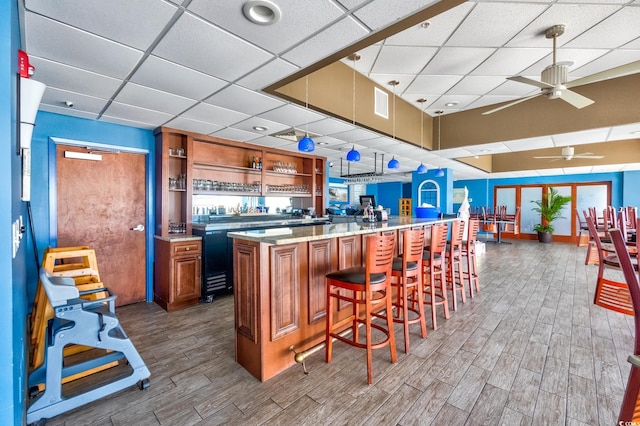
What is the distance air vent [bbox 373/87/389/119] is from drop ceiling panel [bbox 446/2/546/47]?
54.5 inches

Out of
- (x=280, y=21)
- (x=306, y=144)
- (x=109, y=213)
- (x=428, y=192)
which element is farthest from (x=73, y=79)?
(x=428, y=192)

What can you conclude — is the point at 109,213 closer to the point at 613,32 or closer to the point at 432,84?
the point at 432,84

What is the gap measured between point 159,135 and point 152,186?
0.77 meters

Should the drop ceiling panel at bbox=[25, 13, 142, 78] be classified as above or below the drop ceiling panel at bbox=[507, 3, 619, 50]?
below

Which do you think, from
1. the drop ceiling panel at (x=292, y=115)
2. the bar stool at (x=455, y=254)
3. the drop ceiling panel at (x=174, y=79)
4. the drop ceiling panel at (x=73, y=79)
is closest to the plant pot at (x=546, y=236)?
the bar stool at (x=455, y=254)

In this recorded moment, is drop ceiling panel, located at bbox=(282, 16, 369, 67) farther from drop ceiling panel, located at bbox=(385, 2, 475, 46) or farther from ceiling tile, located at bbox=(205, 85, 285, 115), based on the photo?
drop ceiling panel, located at bbox=(385, 2, 475, 46)

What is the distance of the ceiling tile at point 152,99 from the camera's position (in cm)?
288

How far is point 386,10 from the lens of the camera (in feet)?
5.86

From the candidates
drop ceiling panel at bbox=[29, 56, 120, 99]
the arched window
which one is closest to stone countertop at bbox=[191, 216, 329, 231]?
drop ceiling panel at bbox=[29, 56, 120, 99]

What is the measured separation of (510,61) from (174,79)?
158 inches

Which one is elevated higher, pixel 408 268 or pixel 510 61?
pixel 510 61

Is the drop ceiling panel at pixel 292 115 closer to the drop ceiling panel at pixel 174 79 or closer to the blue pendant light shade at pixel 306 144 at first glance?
the blue pendant light shade at pixel 306 144

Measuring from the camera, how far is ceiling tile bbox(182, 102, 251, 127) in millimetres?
3439

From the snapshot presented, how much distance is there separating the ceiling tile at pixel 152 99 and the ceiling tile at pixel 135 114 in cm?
14
